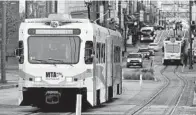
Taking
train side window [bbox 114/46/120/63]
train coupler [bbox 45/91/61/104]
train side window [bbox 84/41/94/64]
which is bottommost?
train coupler [bbox 45/91/61/104]

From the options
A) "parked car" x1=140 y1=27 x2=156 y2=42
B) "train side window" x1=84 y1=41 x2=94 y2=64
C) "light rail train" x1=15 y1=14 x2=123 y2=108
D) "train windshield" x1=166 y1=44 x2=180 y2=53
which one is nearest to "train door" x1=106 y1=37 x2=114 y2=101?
"light rail train" x1=15 y1=14 x2=123 y2=108

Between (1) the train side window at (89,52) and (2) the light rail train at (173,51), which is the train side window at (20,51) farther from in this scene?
(2) the light rail train at (173,51)

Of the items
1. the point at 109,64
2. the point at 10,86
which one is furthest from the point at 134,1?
the point at 109,64

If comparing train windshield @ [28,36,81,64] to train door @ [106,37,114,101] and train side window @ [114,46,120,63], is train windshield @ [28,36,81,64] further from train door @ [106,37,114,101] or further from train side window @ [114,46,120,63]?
train side window @ [114,46,120,63]

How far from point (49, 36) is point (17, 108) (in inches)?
141

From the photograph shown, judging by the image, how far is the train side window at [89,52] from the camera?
873 inches

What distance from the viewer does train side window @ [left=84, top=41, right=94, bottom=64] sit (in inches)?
873

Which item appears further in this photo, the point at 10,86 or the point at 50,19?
the point at 10,86

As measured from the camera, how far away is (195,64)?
8444 centimetres

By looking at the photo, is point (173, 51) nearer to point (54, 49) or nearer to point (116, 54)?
point (116, 54)

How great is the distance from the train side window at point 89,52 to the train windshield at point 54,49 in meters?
0.28

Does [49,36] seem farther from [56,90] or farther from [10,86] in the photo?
[10,86]

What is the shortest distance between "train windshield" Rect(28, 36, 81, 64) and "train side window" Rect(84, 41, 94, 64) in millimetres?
283

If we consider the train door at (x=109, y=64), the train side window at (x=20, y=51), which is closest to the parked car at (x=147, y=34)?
the train door at (x=109, y=64)
